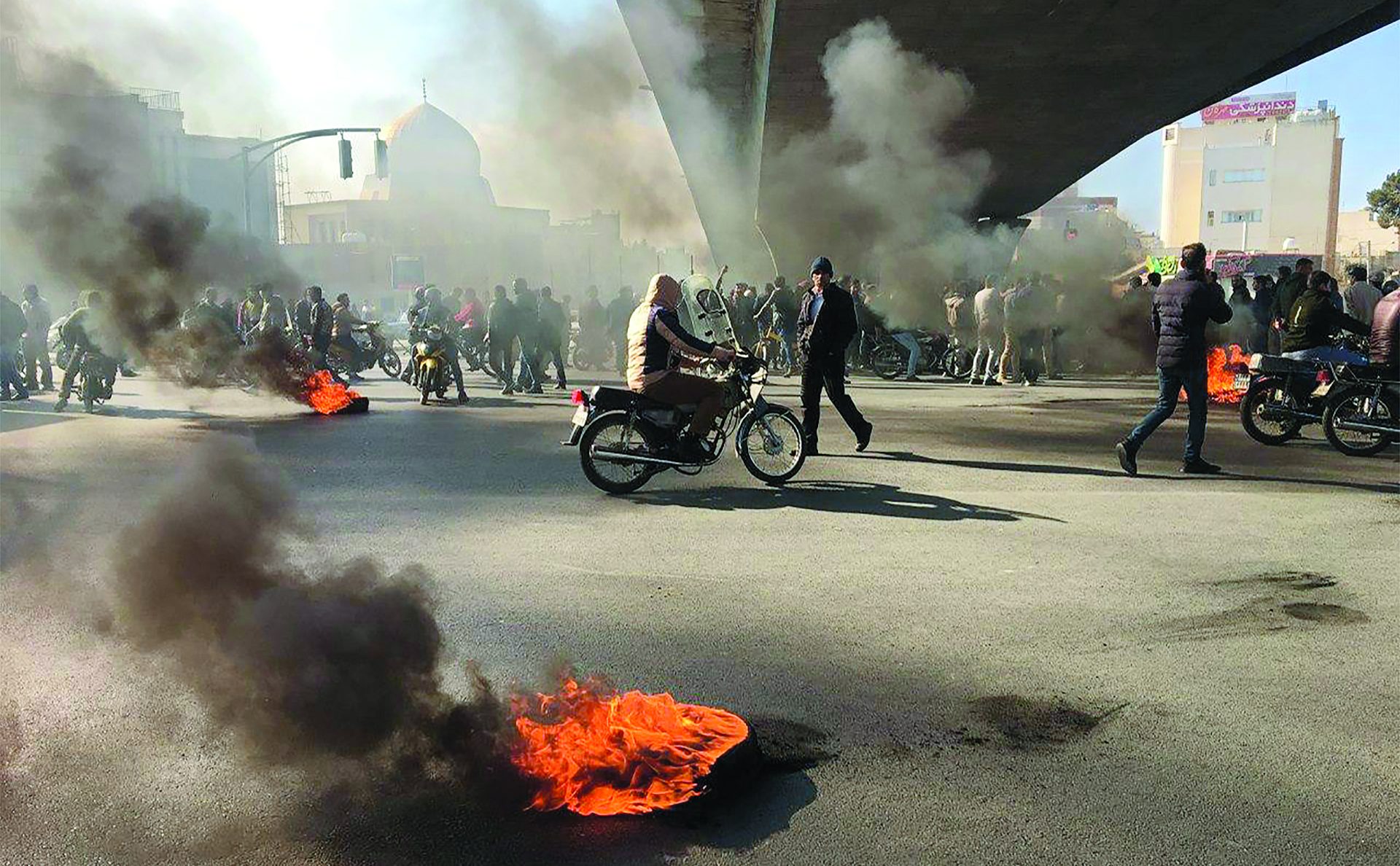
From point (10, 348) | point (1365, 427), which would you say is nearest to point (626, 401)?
point (1365, 427)

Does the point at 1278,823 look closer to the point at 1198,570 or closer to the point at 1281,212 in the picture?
the point at 1198,570

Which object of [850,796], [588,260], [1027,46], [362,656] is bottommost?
[850,796]

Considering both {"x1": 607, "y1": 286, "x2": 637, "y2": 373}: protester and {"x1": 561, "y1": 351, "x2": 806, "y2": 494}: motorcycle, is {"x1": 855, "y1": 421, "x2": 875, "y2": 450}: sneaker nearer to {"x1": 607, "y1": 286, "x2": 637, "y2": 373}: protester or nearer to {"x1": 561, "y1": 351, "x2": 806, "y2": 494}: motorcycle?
{"x1": 561, "y1": 351, "x2": 806, "y2": 494}: motorcycle

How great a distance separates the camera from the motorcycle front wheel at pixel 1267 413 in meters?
11.1

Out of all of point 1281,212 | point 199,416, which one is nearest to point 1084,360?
point 199,416

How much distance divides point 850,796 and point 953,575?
2914 mm

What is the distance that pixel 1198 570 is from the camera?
20.4ft

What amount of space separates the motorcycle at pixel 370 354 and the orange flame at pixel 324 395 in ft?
14.6

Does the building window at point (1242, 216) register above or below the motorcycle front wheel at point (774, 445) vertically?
above

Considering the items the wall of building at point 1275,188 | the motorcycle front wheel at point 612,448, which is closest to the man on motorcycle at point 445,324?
the motorcycle front wheel at point 612,448

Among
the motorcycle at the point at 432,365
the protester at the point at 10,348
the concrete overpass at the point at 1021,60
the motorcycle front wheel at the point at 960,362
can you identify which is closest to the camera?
the protester at the point at 10,348

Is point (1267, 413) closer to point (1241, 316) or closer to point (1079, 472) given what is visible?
point (1079, 472)

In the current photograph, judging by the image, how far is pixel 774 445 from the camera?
9148 mm

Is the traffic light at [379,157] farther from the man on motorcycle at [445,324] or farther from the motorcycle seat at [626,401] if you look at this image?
the man on motorcycle at [445,324]
